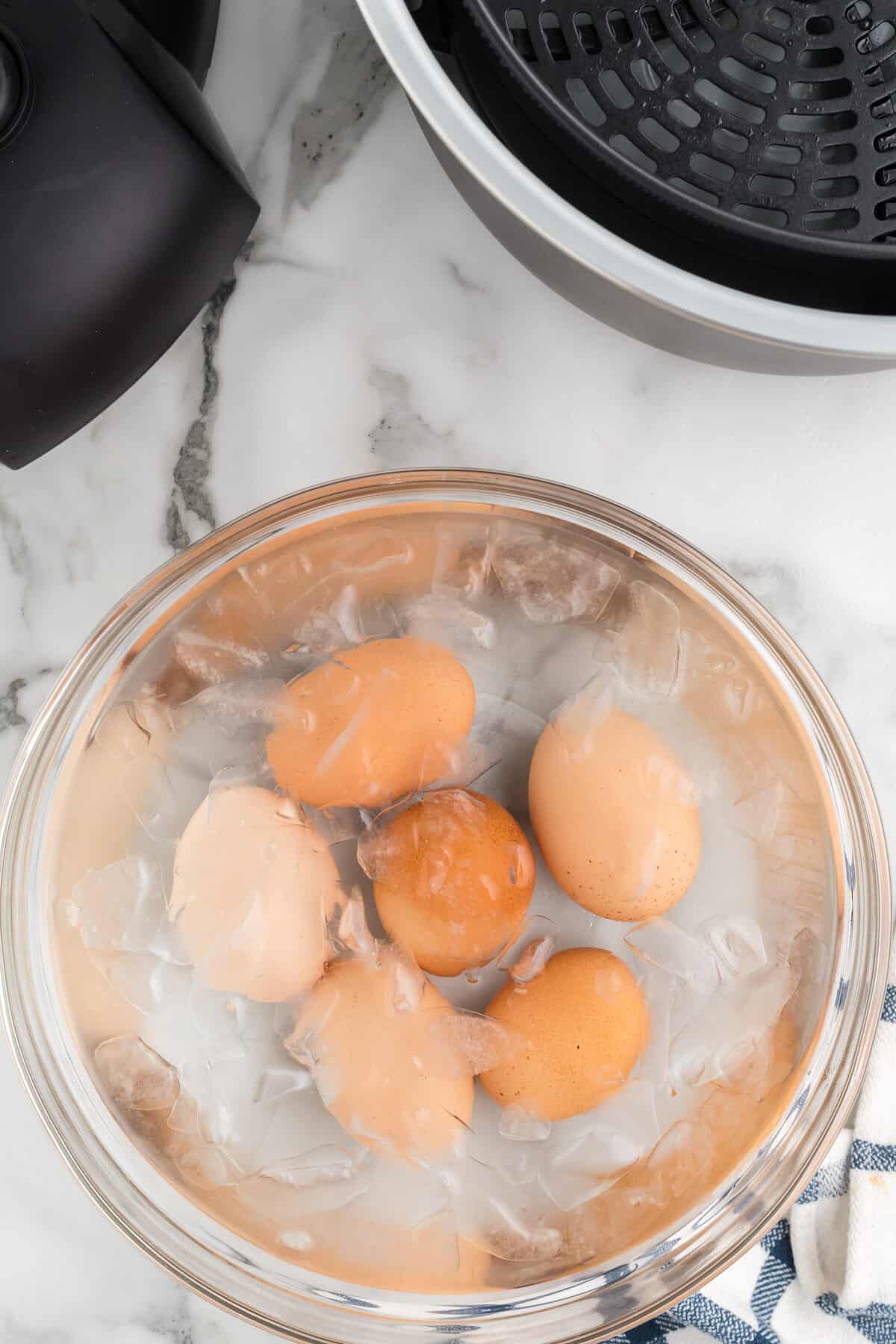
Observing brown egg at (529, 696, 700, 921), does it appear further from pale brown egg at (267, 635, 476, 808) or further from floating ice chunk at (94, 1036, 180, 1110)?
floating ice chunk at (94, 1036, 180, 1110)

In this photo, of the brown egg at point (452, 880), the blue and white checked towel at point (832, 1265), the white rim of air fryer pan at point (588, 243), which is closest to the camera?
the white rim of air fryer pan at point (588, 243)

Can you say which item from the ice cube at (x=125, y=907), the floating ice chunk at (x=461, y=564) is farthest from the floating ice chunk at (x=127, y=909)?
the floating ice chunk at (x=461, y=564)

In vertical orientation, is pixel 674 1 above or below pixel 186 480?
above

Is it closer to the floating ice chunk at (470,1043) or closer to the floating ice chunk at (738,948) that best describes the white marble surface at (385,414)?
the floating ice chunk at (738,948)

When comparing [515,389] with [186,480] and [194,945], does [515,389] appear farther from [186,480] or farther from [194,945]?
[194,945]

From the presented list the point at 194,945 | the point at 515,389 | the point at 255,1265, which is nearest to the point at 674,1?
the point at 515,389
